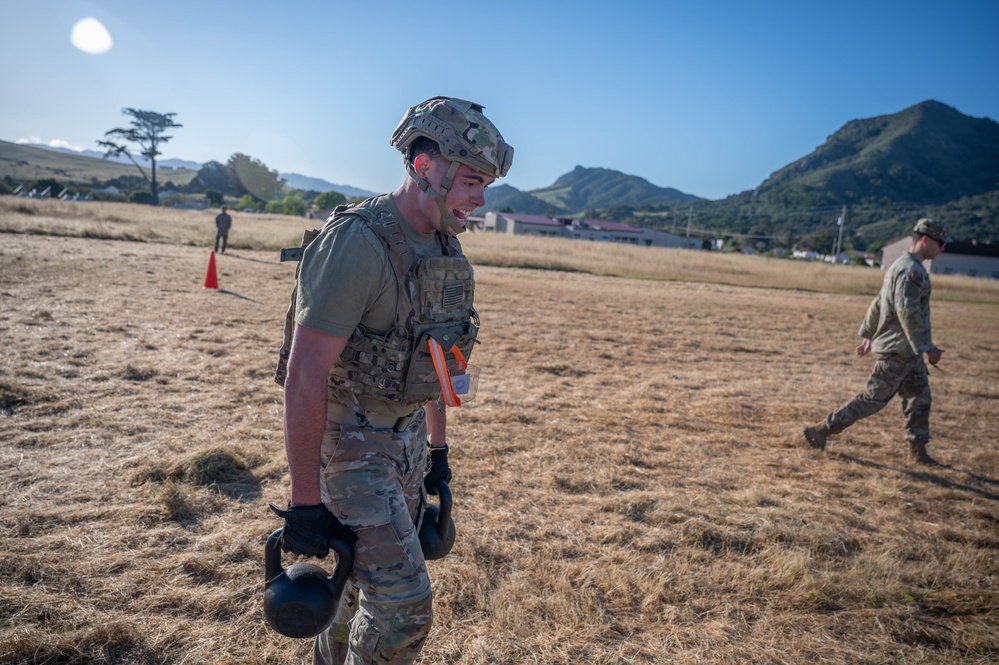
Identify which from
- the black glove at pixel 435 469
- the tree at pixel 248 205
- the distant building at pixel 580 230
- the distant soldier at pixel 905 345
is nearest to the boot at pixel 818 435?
the distant soldier at pixel 905 345

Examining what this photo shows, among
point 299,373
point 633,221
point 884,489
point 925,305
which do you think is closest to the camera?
point 299,373

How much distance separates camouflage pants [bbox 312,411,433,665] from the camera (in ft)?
6.37

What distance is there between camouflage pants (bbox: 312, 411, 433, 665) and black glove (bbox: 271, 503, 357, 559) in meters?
0.13

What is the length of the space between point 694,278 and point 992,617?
31.3m

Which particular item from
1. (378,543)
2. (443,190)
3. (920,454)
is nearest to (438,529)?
(378,543)

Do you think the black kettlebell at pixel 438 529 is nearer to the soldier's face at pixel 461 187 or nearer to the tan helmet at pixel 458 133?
the soldier's face at pixel 461 187

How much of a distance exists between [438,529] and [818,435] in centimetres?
551

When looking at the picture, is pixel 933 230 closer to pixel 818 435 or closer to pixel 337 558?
pixel 818 435

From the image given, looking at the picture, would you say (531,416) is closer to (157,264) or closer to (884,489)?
(884,489)

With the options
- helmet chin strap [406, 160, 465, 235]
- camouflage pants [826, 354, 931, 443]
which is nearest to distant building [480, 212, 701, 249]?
camouflage pants [826, 354, 931, 443]

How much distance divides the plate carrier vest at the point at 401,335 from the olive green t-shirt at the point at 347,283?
4cm

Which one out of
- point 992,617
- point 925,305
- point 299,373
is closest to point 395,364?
point 299,373

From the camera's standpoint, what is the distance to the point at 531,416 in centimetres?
684

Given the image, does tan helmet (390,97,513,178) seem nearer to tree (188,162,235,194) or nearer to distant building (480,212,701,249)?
distant building (480,212,701,249)
